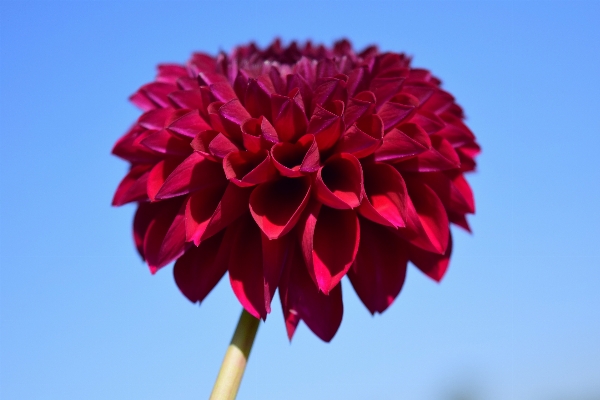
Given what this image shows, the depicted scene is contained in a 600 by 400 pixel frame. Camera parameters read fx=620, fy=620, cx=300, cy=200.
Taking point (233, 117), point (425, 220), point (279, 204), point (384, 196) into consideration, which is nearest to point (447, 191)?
point (425, 220)

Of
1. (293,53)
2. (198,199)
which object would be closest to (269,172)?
(198,199)

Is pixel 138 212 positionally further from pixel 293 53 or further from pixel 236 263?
→ pixel 293 53

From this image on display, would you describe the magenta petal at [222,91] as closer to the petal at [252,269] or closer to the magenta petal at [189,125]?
the magenta petal at [189,125]

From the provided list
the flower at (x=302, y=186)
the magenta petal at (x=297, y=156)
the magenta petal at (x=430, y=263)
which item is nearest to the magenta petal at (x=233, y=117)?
the flower at (x=302, y=186)

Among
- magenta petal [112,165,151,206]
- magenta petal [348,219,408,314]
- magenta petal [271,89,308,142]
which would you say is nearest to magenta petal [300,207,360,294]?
magenta petal [348,219,408,314]

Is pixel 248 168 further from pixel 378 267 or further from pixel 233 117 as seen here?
pixel 378 267

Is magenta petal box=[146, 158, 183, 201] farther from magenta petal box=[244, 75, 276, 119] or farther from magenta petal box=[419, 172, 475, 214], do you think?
magenta petal box=[419, 172, 475, 214]
